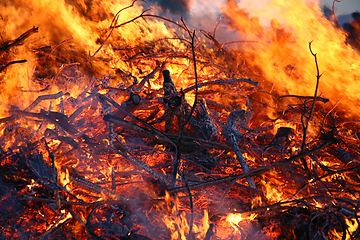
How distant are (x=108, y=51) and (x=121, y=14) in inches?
25.5

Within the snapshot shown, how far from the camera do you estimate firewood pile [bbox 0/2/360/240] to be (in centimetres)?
157

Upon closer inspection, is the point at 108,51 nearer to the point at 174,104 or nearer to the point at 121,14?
the point at 121,14

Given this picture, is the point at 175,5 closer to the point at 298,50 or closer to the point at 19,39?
the point at 298,50

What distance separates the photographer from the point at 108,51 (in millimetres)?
2932

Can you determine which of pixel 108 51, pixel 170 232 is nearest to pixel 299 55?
pixel 108 51

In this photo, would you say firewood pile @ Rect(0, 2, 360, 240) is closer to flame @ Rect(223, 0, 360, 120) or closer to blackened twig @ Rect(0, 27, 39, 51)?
blackened twig @ Rect(0, 27, 39, 51)

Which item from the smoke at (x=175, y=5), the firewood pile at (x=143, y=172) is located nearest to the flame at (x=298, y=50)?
the smoke at (x=175, y=5)

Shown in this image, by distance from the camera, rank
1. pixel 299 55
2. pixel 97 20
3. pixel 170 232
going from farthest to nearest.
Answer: pixel 299 55 < pixel 97 20 < pixel 170 232

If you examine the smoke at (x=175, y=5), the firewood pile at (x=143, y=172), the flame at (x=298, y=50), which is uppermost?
the flame at (x=298, y=50)

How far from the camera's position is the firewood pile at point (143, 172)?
157 centimetres

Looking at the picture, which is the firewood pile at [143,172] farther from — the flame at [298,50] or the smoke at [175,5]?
the smoke at [175,5]

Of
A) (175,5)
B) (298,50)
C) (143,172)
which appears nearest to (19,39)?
(143,172)

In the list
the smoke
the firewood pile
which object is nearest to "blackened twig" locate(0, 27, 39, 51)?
the firewood pile

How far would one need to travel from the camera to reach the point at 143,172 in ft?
6.45
